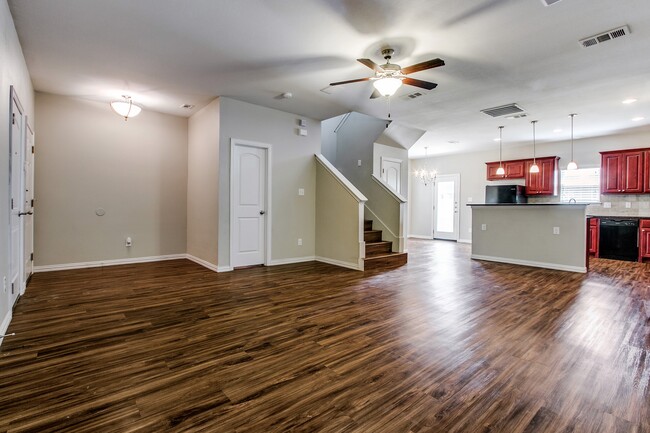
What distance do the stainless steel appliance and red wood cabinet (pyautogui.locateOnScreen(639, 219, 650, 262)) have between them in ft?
0.16

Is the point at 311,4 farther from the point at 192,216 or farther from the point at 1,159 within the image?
the point at 192,216

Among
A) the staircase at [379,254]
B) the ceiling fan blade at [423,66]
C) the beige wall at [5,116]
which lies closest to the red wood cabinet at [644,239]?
the staircase at [379,254]

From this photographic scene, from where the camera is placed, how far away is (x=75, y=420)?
1580mm

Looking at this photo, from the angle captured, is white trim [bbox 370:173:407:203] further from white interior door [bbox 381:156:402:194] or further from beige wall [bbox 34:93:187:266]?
beige wall [bbox 34:93:187:266]

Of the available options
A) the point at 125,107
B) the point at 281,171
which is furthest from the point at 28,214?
the point at 281,171

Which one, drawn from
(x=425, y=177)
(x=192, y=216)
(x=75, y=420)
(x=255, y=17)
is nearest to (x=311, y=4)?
(x=255, y=17)

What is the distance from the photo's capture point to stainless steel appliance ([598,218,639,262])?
21.9ft

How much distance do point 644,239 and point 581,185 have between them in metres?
1.87

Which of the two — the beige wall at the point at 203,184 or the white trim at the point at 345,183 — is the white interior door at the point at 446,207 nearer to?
the white trim at the point at 345,183

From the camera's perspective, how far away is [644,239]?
654cm

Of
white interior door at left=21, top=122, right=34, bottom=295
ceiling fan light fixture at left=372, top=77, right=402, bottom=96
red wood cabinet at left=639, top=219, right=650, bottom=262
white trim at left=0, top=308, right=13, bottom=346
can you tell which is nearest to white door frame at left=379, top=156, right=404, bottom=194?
ceiling fan light fixture at left=372, top=77, right=402, bottom=96

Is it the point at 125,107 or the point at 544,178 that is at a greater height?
the point at 125,107

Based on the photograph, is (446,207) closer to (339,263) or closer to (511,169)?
(511,169)

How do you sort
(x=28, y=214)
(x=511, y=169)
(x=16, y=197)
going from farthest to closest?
(x=511, y=169), (x=28, y=214), (x=16, y=197)
